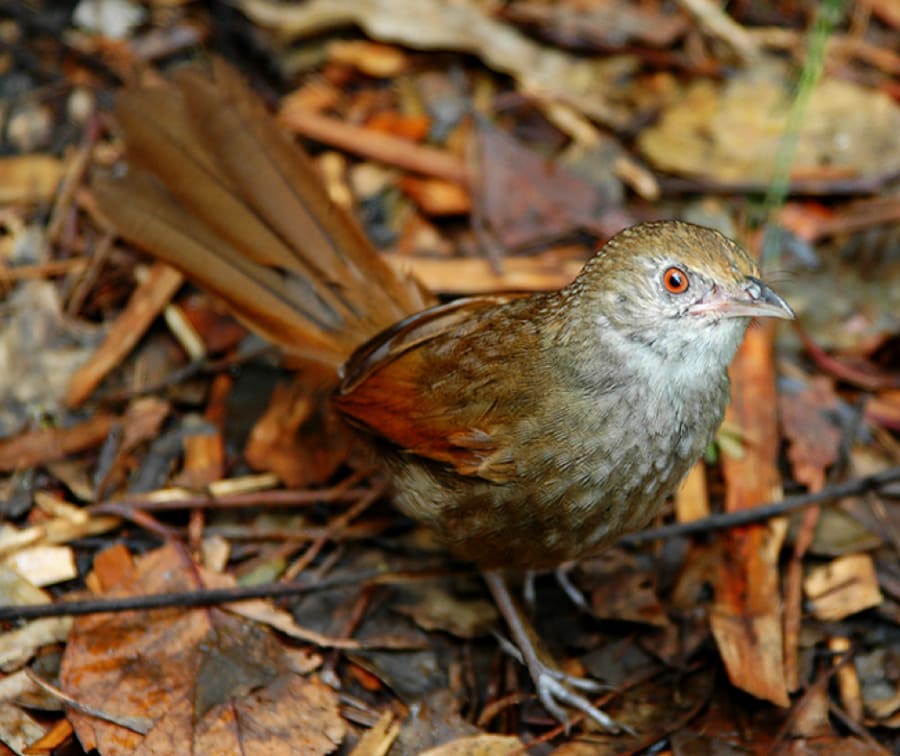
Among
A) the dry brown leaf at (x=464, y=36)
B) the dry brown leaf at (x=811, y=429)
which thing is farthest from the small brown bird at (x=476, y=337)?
the dry brown leaf at (x=464, y=36)

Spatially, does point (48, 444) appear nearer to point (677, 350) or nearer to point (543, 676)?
point (543, 676)

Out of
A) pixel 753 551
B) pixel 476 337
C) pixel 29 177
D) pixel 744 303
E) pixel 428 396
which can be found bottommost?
pixel 753 551

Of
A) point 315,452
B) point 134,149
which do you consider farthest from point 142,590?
point 134,149

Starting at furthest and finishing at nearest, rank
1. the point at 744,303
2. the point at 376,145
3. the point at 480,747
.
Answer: the point at 376,145, the point at 480,747, the point at 744,303

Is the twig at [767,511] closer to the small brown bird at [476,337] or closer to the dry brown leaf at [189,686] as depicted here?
the small brown bird at [476,337]

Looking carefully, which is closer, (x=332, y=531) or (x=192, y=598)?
(x=192, y=598)

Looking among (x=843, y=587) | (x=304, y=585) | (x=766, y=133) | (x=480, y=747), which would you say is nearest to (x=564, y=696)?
(x=480, y=747)

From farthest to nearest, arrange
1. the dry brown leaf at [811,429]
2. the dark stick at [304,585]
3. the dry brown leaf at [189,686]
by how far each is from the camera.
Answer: the dry brown leaf at [811,429]
the dark stick at [304,585]
the dry brown leaf at [189,686]
